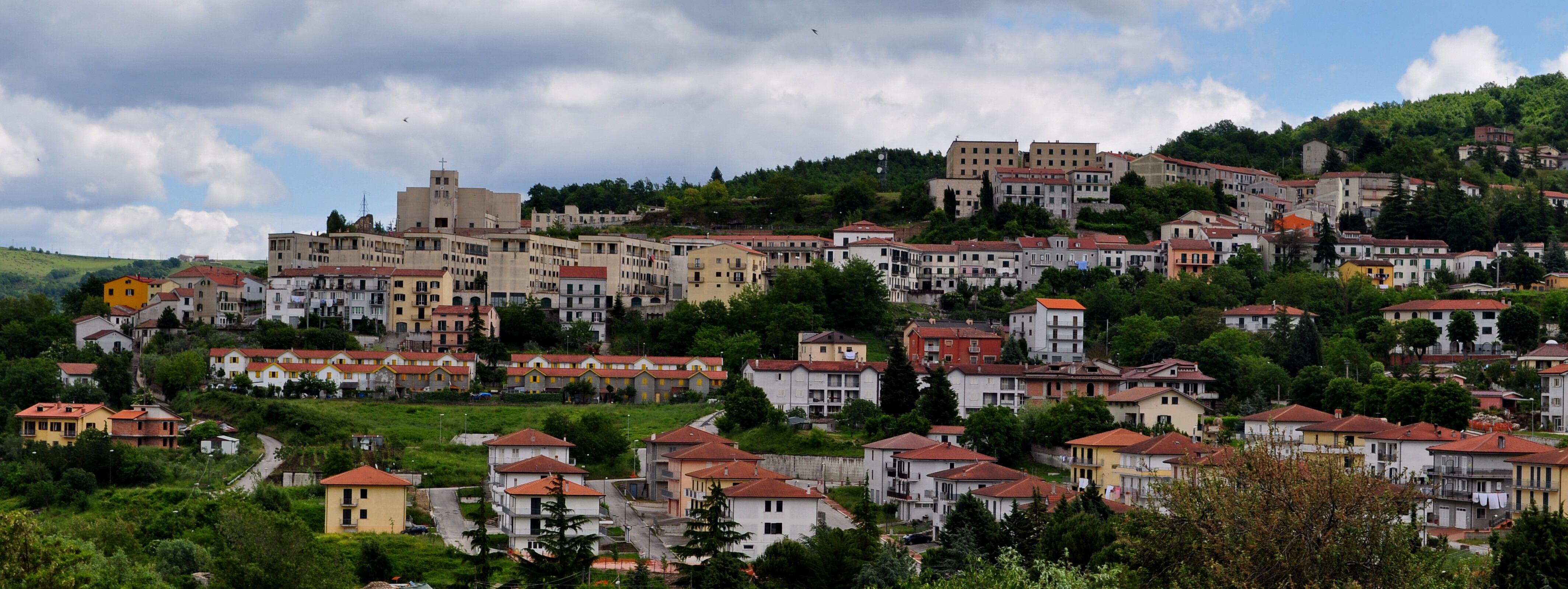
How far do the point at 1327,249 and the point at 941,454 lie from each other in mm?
45685

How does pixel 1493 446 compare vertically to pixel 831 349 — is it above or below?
below

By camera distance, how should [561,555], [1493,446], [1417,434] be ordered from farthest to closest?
1. [1417,434]
2. [1493,446]
3. [561,555]

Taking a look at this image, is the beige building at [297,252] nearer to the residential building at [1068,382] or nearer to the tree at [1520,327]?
the residential building at [1068,382]

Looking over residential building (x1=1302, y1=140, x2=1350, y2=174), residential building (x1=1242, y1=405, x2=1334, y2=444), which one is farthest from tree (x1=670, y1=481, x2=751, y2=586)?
residential building (x1=1302, y1=140, x2=1350, y2=174)

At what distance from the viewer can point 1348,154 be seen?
126 metres

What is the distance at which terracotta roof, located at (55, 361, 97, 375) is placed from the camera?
243ft

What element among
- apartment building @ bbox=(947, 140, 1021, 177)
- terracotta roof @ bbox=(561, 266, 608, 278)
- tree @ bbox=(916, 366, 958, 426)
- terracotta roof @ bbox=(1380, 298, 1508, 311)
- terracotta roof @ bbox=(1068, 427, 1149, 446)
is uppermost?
apartment building @ bbox=(947, 140, 1021, 177)

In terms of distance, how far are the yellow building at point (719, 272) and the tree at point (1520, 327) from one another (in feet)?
122

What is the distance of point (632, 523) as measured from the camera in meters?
55.6

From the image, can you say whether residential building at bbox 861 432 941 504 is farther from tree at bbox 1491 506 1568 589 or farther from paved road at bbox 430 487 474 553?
tree at bbox 1491 506 1568 589

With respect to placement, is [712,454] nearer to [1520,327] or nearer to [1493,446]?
[1493,446]

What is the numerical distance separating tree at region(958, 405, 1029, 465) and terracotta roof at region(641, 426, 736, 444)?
8669 mm

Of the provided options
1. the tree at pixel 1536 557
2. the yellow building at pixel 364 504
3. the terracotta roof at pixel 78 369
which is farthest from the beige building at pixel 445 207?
the tree at pixel 1536 557

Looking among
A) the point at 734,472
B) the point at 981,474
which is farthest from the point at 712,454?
the point at 981,474
